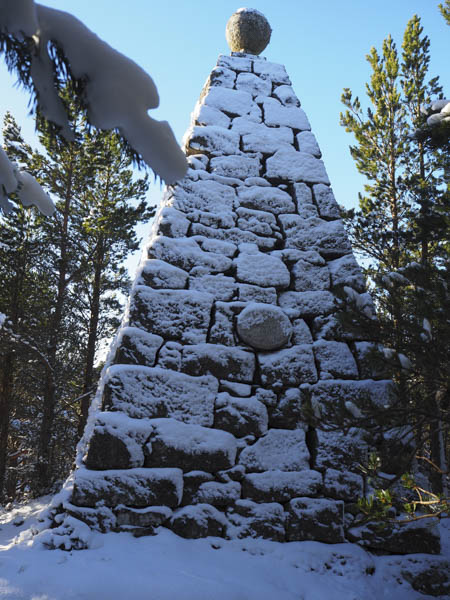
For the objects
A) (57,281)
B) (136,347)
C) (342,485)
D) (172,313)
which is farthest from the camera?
(57,281)

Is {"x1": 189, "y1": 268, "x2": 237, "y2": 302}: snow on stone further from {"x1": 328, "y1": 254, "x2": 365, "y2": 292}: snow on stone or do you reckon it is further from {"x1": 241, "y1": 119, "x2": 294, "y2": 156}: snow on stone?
{"x1": 241, "y1": 119, "x2": 294, "y2": 156}: snow on stone

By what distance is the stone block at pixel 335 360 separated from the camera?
252 cm

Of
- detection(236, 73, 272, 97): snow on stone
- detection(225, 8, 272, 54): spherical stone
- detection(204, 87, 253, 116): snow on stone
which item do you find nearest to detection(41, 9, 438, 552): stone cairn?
detection(204, 87, 253, 116): snow on stone

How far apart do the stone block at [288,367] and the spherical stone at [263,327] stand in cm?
7

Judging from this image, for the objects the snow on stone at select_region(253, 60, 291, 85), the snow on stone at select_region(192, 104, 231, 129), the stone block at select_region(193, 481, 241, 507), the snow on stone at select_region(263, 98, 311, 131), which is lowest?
the stone block at select_region(193, 481, 241, 507)

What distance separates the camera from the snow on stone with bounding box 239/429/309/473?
2.24m

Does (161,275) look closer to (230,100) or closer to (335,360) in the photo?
(335,360)

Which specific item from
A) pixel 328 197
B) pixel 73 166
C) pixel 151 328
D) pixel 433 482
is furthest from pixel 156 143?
pixel 73 166

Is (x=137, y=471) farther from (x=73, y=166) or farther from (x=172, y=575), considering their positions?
(x=73, y=166)

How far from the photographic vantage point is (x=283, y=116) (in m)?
3.80

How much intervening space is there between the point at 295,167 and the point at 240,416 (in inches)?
85.0

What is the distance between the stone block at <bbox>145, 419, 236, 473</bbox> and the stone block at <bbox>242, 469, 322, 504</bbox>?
16 centimetres

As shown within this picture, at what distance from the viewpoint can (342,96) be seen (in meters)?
7.93

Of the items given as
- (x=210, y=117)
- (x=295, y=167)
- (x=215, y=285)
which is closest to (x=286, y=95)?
(x=210, y=117)
